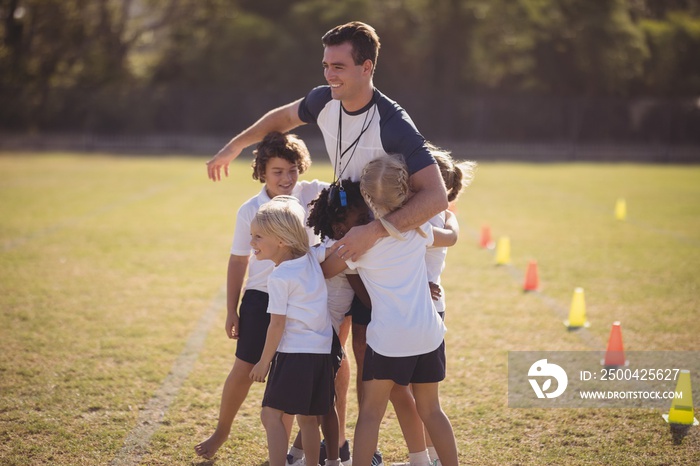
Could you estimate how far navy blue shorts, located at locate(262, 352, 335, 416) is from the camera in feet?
11.8

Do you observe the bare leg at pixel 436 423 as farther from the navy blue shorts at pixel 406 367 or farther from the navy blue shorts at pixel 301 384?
the navy blue shorts at pixel 301 384

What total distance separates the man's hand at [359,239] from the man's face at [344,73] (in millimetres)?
751

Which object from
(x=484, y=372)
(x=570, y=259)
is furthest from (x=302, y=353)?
(x=570, y=259)

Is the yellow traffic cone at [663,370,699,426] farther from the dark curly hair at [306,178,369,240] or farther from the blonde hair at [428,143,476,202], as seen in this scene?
the dark curly hair at [306,178,369,240]

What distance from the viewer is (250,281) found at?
165 inches

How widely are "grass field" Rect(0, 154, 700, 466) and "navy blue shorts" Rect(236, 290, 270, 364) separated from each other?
2.00ft

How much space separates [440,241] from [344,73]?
1.03 m

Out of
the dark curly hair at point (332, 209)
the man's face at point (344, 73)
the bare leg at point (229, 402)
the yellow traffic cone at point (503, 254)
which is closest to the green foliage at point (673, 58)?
the yellow traffic cone at point (503, 254)

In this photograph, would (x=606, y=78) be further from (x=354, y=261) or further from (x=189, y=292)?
(x=354, y=261)

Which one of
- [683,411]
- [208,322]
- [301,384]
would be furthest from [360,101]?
[208,322]

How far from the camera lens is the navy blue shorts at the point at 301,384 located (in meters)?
3.60

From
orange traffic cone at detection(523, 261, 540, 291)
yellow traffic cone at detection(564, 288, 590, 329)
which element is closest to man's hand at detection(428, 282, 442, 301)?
yellow traffic cone at detection(564, 288, 590, 329)

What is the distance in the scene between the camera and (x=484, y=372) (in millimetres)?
5590

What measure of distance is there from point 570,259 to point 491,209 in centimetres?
495
